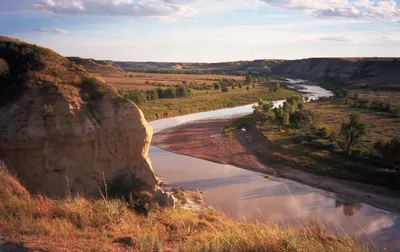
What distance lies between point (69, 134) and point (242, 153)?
2258cm

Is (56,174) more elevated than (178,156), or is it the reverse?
(56,174)

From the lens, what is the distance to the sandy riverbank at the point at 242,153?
24.0m

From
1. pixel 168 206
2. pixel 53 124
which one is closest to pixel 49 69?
pixel 53 124

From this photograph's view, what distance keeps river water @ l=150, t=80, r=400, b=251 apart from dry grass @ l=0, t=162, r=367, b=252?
27.3 feet

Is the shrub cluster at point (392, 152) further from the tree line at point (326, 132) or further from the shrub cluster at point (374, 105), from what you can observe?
the shrub cluster at point (374, 105)

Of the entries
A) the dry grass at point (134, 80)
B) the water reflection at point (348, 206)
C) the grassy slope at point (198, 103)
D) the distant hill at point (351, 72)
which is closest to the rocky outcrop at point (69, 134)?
the water reflection at point (348, 206)

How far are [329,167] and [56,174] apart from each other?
21.7m

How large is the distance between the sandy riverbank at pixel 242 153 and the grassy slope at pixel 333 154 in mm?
818

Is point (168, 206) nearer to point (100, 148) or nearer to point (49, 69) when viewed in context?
point (100, 148)

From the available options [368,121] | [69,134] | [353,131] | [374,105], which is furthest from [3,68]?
[374,105]

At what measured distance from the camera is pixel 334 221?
20484 millimetres

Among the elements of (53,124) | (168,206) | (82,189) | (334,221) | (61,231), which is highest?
(53,124)

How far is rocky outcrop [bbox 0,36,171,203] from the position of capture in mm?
13727

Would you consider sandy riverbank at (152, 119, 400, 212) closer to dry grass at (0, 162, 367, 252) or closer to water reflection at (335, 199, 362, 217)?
water reflection at (335, 199, 362, 217)
